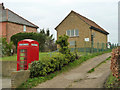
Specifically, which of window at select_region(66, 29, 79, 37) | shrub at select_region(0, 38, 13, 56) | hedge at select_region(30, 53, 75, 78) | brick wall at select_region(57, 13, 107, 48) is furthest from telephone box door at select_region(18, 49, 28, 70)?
window at select_region(66, 29, 79, 37)

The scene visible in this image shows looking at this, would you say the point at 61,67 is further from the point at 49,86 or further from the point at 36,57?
the point at 49,86

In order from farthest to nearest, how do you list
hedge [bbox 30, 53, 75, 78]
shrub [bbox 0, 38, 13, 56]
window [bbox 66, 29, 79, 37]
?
window [bbox 66, 29, 79, 37] → shrub [bbox 0, 38, 13, 56] → hedge [bbox 30, 53, 75, 78]

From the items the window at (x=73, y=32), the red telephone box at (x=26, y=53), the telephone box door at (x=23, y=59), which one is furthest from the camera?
the window at (x=73, y=32)

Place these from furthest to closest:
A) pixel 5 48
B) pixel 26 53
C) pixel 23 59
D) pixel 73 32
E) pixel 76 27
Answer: pixel 73 32
pixel 76 27
pixel 5 48
pixel 23 59
pixel 26 53

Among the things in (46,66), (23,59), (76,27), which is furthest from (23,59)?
(76,27)

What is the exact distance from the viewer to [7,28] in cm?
2397

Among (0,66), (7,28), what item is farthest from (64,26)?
(0,66)

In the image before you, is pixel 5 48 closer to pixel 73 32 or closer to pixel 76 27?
pixel 73 32

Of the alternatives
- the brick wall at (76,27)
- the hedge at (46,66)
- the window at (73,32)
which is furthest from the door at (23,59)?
the window at (73,32)

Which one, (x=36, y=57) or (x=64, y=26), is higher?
(x=64, y=26)

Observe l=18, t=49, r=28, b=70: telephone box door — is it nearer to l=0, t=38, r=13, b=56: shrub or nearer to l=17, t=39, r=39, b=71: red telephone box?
l=17, t=39, r=39, b=71: red telephone box

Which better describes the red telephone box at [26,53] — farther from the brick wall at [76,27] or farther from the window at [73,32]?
the window at [73,32]

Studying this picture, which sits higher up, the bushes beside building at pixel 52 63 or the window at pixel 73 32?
the window at pixel 73 32

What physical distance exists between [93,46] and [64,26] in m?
7.66
